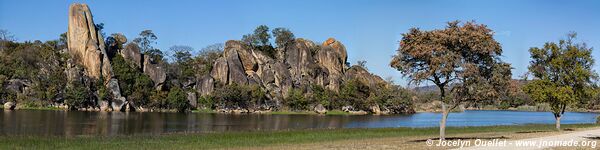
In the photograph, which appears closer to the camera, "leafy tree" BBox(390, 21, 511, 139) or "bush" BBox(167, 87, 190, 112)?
"leafy tree" BBox(390, 21, 511, 139)

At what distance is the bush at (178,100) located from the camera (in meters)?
137

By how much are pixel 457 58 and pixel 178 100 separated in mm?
116115

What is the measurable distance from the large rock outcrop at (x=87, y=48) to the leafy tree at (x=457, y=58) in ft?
379

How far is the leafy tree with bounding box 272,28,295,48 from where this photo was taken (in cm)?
17888

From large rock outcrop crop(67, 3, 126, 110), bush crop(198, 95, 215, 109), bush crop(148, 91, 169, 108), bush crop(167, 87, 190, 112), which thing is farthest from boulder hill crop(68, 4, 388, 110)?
bush crop(167, 87, 190, 112)

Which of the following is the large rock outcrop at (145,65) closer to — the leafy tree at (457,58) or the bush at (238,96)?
the bush at (238,96)

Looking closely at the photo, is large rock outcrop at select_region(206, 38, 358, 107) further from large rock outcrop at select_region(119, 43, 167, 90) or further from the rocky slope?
large rock outcrop at select_region(119, 43, 167, 90)

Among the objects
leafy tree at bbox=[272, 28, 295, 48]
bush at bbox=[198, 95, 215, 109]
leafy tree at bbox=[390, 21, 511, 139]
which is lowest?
bush at bbox=[198, 95, 215, 109]

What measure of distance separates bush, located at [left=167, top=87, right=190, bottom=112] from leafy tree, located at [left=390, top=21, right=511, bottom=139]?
11317 cm

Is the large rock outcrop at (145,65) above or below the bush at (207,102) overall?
above

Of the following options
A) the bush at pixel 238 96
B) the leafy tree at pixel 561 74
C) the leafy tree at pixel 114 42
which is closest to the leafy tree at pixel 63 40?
the leafy tree at pixel 114 42

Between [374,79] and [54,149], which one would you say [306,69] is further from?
[54,149]

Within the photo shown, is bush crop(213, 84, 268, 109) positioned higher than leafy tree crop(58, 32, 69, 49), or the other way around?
leafy tree crop(58, 32, 69, 49)

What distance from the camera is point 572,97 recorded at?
40875mm
